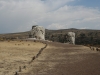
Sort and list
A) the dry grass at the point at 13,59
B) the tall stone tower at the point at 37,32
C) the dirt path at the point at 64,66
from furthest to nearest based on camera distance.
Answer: the tall stone tower at the point at 37,32 → the dry grass at the point at 13,59 → the dirt path at the point at 64,66

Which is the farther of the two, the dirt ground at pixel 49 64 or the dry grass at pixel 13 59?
the dry grass at pixel 13 59

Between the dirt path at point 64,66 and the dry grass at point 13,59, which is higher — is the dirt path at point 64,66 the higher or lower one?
the lower one

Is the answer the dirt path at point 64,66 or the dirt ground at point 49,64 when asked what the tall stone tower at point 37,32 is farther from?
the dirt path at point 64,66

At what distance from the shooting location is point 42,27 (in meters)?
46.5

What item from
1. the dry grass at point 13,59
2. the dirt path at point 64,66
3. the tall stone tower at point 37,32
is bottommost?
the dirt path at point 64,66

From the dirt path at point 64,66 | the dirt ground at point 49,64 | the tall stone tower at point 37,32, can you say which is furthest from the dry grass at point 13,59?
the tall stone tower at point 37,32

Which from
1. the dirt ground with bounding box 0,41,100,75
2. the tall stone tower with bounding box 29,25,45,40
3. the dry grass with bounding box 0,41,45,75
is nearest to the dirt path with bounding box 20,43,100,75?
the dirt ground with bounding box 0,41,100,75

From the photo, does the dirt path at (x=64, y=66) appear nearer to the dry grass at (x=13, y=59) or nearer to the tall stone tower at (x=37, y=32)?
the dry grass at (x=13, y=59)

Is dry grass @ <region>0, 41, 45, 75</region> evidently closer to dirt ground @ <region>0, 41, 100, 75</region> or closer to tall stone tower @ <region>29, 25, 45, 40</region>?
dirt ground @ <region>0, 41, 100, 75</region>

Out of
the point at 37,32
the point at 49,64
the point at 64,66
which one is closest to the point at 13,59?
the point at 49,64

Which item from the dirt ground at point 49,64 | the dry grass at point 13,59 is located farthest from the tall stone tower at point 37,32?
the dirt ground at point 49,64

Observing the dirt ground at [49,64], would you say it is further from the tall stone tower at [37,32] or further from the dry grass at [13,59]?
the tall stone tower at [37,32]

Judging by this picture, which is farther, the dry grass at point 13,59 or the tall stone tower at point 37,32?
the tall stone tower at point 37,32

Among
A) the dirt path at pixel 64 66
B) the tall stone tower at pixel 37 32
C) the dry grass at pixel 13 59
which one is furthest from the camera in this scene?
the tall stone tower at pixel 37 32
